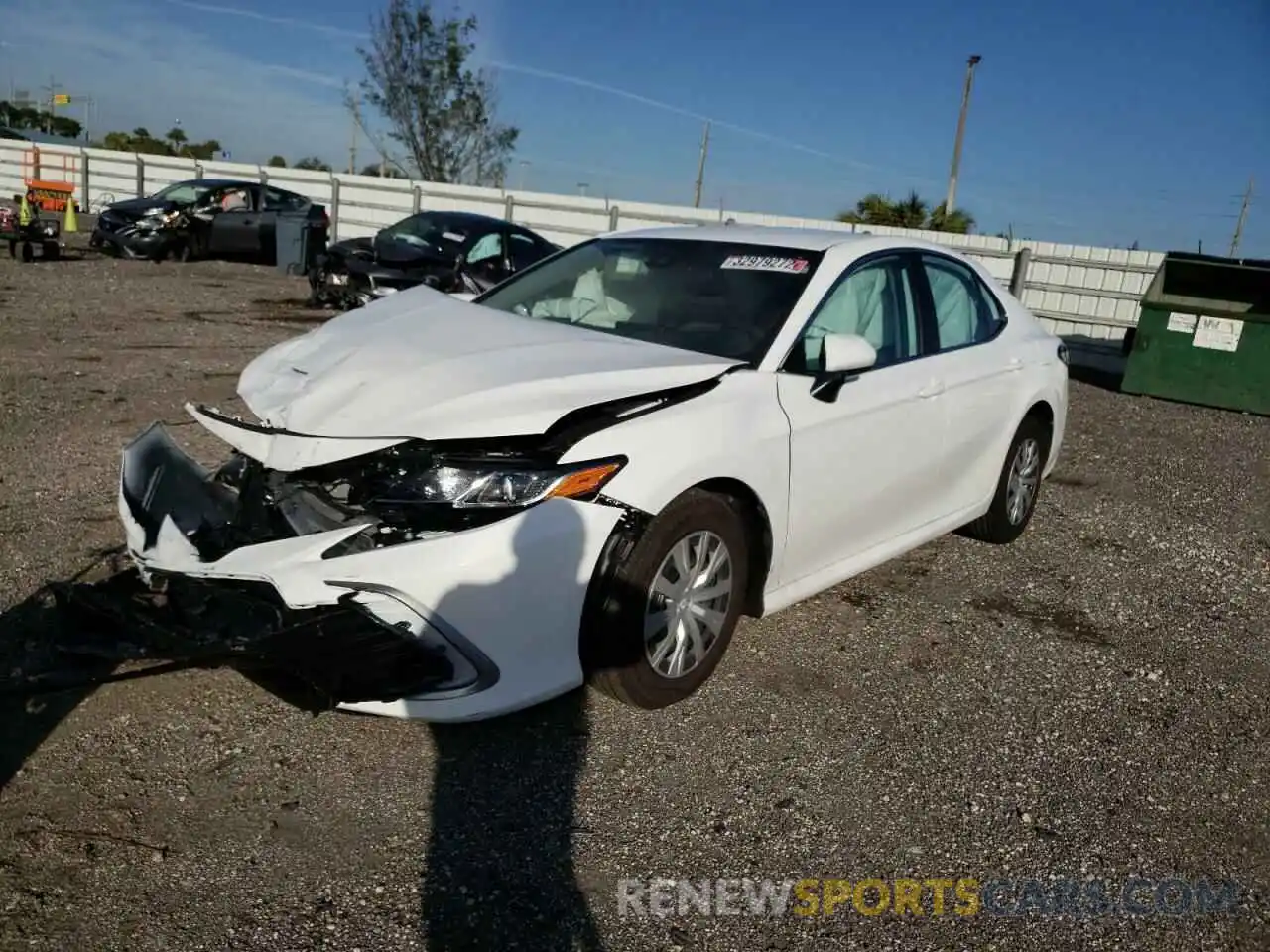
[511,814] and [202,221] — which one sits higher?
[202,221]

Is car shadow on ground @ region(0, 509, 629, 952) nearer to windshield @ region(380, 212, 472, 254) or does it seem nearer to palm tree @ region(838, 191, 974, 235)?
windshield @ region(380, 212, 472, 254)

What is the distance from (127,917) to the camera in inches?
Result: 92.6

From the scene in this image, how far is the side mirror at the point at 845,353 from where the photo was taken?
3646 millimetres

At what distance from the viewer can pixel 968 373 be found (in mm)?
4676

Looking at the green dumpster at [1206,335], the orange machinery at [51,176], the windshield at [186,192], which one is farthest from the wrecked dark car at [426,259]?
the orange machinery at [51,176]

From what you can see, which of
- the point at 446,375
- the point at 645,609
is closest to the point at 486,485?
the point at 446,375

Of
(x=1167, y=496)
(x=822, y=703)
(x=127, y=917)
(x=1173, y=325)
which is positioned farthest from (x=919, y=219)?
(x=127, y=917)

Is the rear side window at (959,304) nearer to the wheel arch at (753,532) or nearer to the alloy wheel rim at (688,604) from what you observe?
the wheel arch at (753,532)

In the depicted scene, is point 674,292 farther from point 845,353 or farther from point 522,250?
point 522,250

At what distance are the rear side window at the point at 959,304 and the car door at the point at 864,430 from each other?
0.17 metres

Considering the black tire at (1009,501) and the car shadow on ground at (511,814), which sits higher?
the black tire at (1009,501)

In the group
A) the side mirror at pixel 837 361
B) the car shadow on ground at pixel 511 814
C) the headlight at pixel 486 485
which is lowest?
the car shadow on ground at pixel 511 814

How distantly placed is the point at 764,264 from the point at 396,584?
2.13 m

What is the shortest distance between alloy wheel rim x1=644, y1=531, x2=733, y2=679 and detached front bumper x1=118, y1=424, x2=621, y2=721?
0.29 meters
